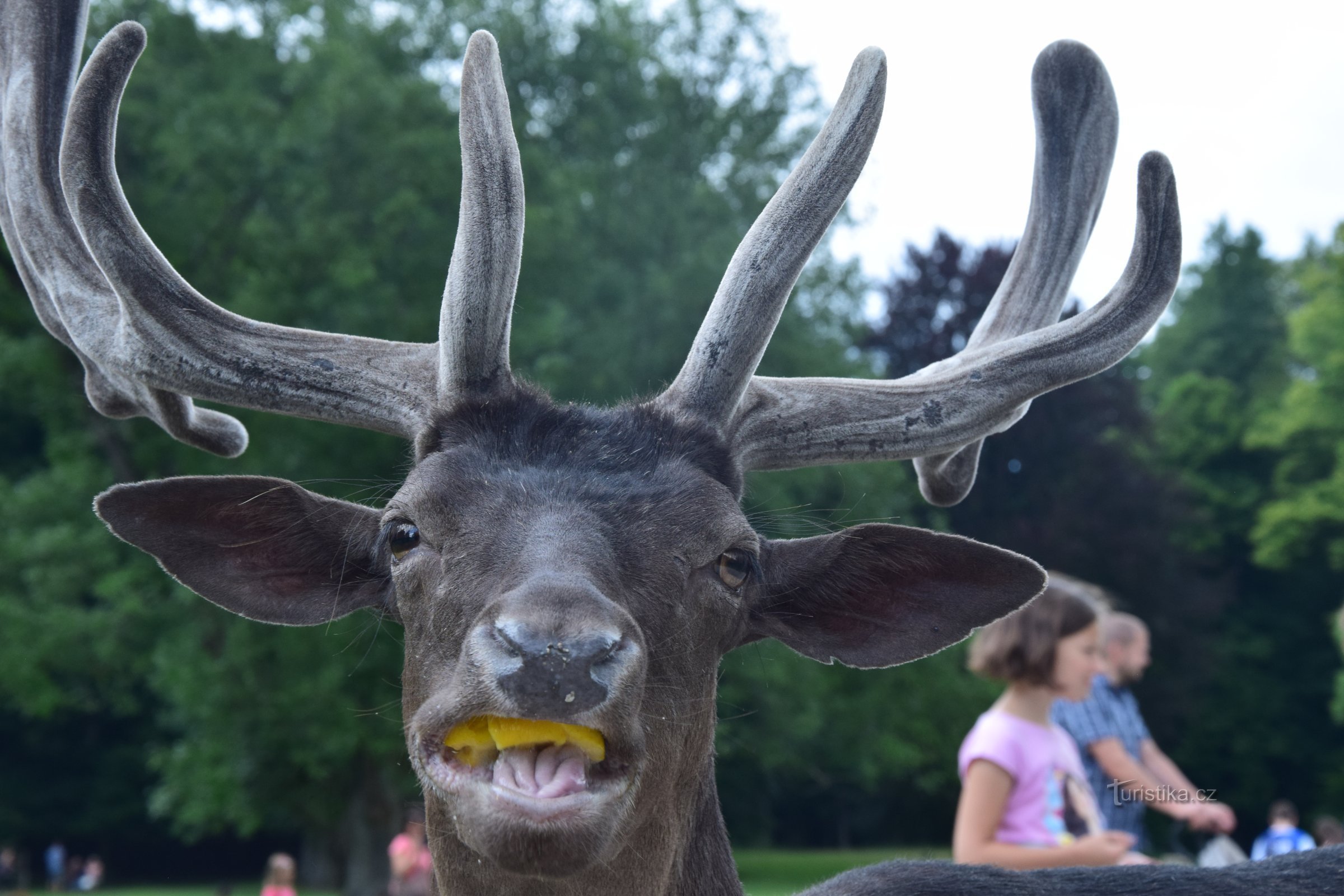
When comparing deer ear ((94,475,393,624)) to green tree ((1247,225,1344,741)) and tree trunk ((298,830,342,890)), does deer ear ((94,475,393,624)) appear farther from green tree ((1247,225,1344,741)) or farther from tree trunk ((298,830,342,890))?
green tree ((1247,225,1344,741))

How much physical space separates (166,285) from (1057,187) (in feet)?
9.94

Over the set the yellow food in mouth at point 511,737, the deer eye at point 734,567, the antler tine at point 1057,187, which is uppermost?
the antler tine at point 1057,187

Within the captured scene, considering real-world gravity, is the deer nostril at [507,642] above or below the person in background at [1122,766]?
above

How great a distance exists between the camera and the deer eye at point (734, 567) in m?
3.47

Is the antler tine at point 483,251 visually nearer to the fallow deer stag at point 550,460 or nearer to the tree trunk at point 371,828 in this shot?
the fallow deer stag at point 550,460

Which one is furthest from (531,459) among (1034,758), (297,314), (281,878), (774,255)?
(297,314)

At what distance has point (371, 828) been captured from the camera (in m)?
22.5

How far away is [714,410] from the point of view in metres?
3.73

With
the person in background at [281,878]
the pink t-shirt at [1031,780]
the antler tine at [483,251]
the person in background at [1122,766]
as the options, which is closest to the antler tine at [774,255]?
the antler tine at [483,251]

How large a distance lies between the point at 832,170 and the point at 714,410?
776 mm

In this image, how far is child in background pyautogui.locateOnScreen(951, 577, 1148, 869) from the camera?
5.11 metres

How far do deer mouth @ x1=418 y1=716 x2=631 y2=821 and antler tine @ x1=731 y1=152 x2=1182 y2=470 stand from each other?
1.23 m

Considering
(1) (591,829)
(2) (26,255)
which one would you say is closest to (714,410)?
(1) (591,829)

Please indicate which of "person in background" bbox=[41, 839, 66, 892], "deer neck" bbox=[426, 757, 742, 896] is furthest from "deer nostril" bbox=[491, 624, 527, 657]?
"person in background" bbox=[41, 839, 66, 892]
